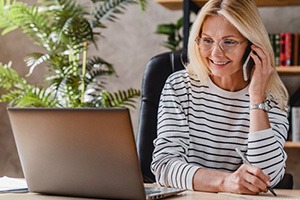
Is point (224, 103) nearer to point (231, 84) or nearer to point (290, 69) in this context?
point (231, 84)

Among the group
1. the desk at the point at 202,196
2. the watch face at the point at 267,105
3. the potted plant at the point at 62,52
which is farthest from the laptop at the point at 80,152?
the potted plant at the point at 62,52

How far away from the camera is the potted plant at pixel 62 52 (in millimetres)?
3500

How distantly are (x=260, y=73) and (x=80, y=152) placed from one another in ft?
2.61

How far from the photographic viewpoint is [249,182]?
164 cm

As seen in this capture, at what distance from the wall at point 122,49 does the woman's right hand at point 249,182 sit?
2345 mm

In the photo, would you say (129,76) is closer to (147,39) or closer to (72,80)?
(147,39)

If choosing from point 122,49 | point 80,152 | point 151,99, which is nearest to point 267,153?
point 151,99

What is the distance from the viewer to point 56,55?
3.59 meters

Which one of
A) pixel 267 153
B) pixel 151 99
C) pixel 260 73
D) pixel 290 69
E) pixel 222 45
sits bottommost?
pixel 290 69

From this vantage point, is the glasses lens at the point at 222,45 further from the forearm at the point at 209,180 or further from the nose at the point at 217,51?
the forearm at the point at 209,180

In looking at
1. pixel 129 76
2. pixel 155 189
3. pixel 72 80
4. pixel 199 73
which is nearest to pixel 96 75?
pixel 72 80

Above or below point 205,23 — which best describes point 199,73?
below

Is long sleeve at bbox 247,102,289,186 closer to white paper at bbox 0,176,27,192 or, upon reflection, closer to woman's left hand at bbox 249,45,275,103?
woman's left hand at bbox 249,45,275,103

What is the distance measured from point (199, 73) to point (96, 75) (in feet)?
5.05
